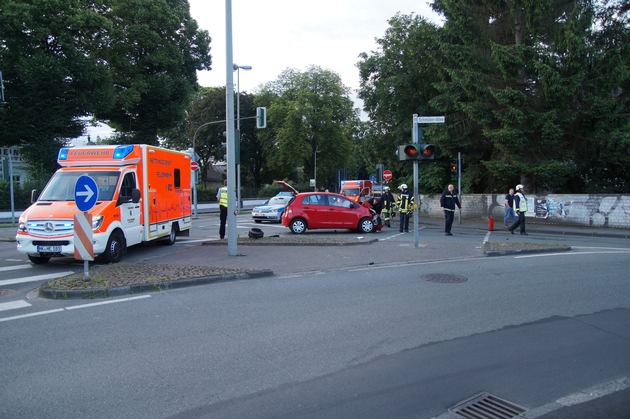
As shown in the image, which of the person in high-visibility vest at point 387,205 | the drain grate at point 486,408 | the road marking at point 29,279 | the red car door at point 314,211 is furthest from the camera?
the person in high-visibility vest at point 387,205

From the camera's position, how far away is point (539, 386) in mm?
4398

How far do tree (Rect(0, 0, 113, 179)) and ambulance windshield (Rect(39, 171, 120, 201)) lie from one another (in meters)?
21.7

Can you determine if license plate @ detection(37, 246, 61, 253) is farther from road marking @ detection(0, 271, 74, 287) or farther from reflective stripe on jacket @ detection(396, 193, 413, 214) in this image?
reflective stripe on jacket @ detection(396, 193, 413, 214)

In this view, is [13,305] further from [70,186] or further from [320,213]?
[320,213]

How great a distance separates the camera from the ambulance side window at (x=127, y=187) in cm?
1143

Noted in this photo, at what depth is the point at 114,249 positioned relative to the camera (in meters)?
11.2

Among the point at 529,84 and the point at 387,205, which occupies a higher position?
the point at 529,84

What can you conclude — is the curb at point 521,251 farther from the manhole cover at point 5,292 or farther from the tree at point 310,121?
the tree at point 310,121

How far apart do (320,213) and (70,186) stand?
9246 mm

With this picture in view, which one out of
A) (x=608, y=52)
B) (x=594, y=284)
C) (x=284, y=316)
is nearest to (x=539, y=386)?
(x=284, y=316)

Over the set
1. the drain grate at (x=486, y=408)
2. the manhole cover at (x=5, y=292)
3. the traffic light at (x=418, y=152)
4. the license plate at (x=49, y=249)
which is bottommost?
the drain grate at (x=486, y=408)

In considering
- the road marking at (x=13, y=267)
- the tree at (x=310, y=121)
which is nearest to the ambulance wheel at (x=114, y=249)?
the road marking at (x=13, y=267)

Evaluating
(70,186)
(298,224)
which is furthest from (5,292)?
(298,224)

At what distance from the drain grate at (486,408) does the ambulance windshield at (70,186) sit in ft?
31.4
